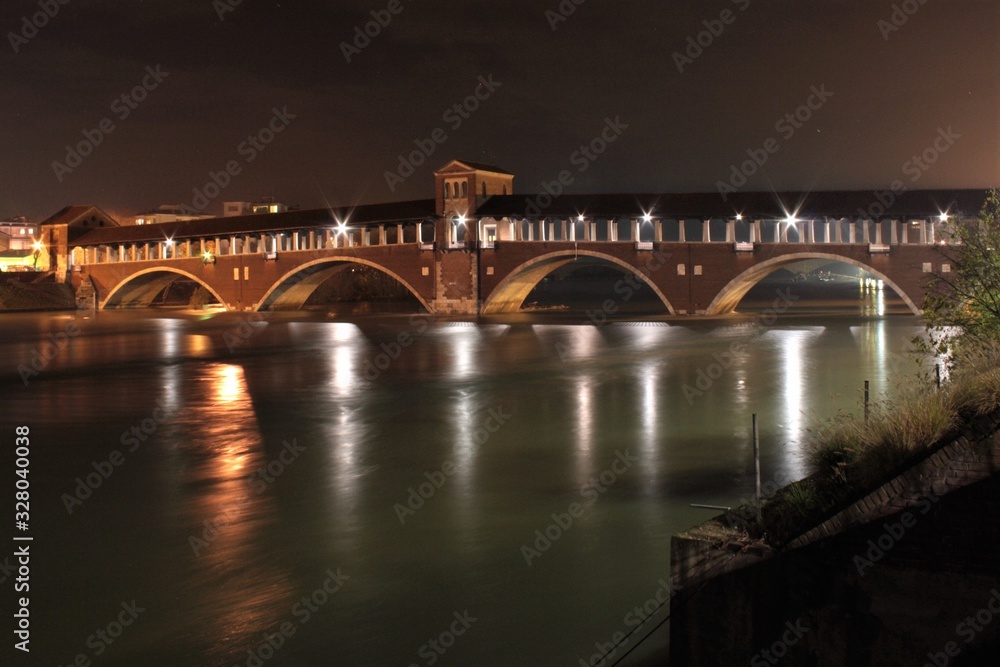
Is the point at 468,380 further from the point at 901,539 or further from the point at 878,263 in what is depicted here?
the point at 878,263

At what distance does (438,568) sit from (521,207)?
141 ft

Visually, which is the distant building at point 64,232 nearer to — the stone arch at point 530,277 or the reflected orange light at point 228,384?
the stone arch at point 530,277

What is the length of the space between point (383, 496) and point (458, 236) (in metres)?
41.7

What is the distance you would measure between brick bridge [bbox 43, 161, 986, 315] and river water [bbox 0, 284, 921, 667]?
778 inches

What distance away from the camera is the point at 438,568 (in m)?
8.34

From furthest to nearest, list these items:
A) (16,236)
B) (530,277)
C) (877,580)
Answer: (16,236)
(530,277)
(877,580)

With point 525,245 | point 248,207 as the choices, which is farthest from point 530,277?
point 248,207

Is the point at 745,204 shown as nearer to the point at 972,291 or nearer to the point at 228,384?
the point at 228,384

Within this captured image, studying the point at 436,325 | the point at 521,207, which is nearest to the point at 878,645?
the point at 436,325

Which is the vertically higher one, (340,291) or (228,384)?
(340,291)

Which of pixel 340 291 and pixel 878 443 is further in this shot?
pixel 340 291

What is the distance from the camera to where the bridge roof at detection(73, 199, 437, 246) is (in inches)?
2121

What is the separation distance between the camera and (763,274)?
46.9m

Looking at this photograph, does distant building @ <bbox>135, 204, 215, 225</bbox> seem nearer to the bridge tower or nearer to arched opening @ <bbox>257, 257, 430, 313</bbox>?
arched opening @ <bbox>257, 257, 430, 313</bbox>
